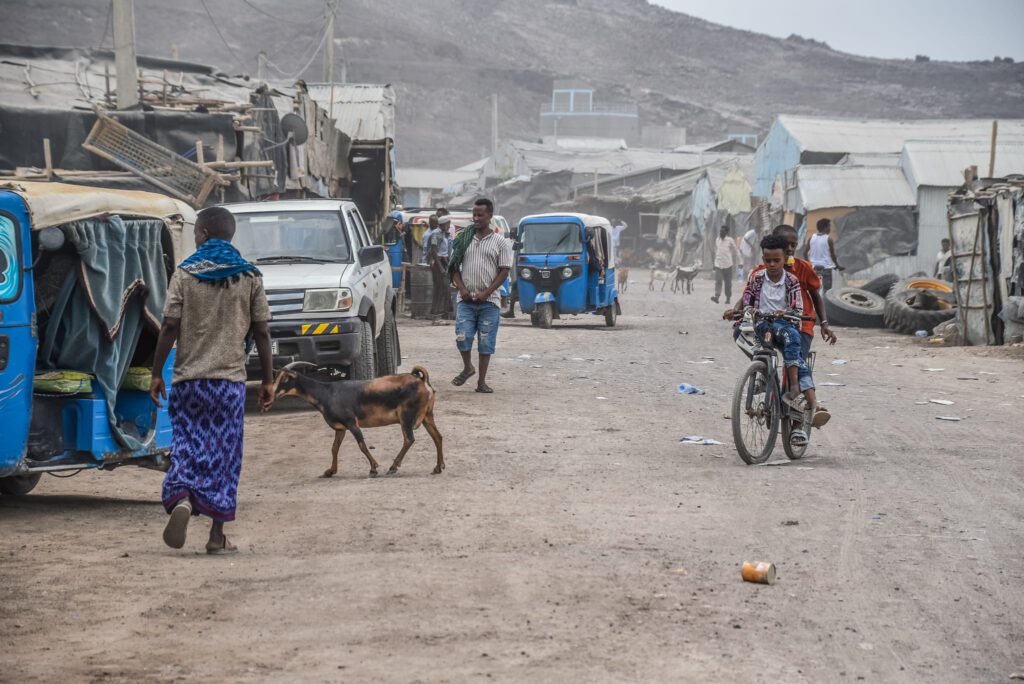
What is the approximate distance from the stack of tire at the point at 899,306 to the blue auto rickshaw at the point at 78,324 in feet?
50.7

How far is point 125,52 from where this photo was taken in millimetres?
17984

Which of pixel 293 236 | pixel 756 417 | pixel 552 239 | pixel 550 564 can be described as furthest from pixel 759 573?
pixel 552 239

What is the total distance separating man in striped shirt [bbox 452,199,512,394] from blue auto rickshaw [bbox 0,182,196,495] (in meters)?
4.52

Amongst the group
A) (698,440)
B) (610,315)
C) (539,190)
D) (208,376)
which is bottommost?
(698,440)

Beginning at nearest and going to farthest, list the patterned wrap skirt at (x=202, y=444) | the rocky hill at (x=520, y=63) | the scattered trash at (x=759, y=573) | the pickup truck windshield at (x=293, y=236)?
the scattered trash at (x=759, y=573) < the patterned wrap skirt at (x=202, y=444) < the pickup truck windshield at (x=293, y=236) < the rocky hill at (x=520, y=63)

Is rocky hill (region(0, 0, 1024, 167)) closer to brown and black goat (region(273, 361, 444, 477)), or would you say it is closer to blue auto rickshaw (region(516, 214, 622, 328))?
blue auto rickshaw (region(516, 214, 622, 328))

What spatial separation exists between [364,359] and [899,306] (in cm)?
1227

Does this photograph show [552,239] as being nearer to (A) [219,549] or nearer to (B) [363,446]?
(B) [363,446]

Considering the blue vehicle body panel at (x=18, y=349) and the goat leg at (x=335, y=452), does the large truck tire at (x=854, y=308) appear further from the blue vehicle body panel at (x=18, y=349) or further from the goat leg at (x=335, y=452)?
the blue vehicle body panel at (x=18, y=349)

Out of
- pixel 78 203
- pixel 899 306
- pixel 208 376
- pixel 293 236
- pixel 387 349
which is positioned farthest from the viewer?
pixel 899 306

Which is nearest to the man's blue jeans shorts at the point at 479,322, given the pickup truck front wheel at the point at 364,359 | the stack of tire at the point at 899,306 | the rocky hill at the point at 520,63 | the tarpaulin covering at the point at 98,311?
the pickup truck front wheel at the point at 364,359

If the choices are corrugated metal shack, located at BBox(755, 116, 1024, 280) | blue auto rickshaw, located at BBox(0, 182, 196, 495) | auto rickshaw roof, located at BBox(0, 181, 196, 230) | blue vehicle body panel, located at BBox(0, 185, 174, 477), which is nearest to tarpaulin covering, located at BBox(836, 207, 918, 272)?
corrugated metal shack, located at BBox(755, 116, 1024, 280)

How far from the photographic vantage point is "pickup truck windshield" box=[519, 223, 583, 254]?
73.5 ft

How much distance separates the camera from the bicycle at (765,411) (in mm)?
9008
